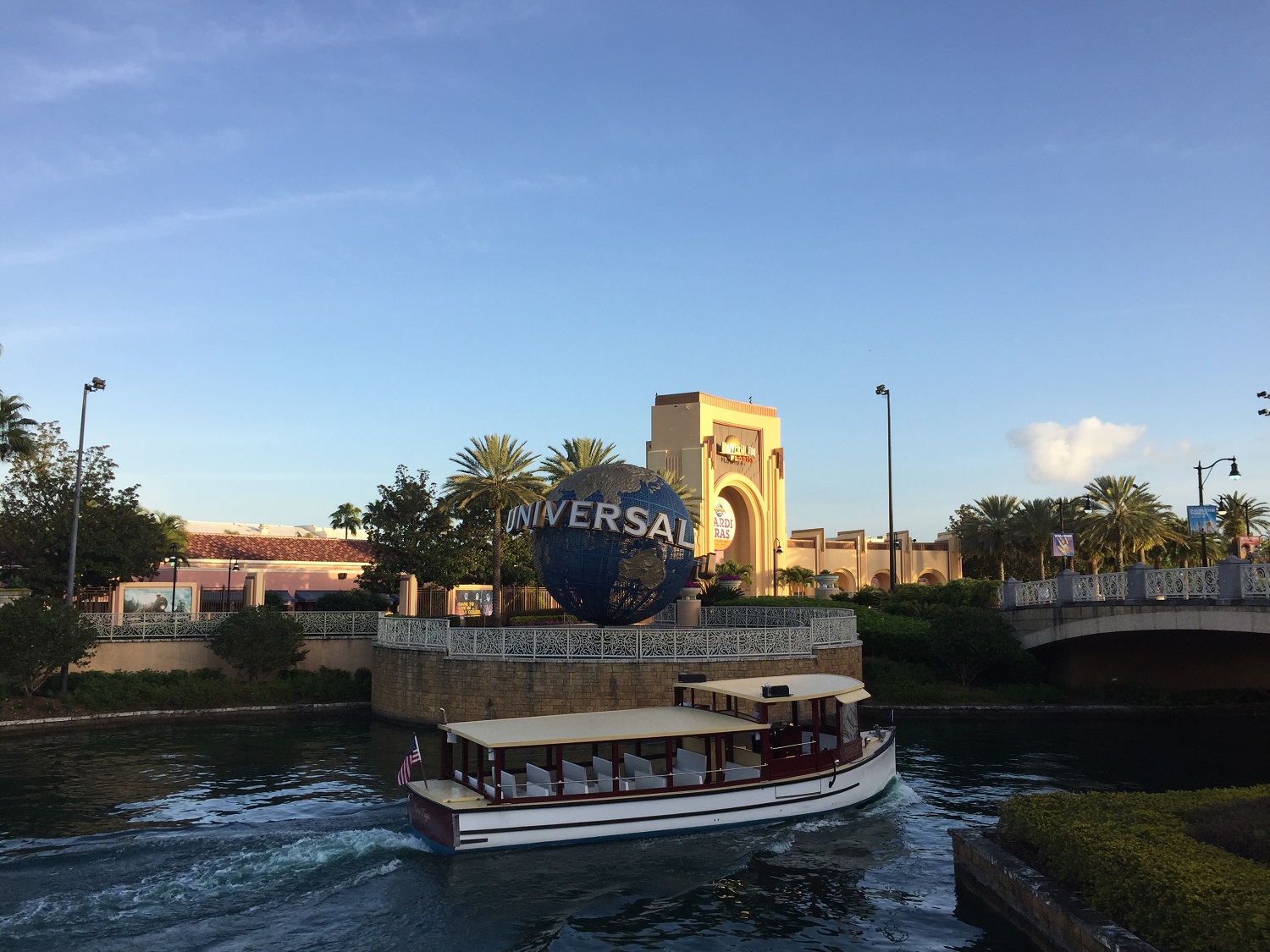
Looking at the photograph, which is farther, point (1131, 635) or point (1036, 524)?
point (1036, 524)

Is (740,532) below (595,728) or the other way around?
the other way around

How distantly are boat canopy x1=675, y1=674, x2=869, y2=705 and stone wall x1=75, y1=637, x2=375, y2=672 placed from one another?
21.9 metres

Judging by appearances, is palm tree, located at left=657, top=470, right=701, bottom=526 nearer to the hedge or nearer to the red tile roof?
the red tile roof

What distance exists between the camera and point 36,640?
1266 inches

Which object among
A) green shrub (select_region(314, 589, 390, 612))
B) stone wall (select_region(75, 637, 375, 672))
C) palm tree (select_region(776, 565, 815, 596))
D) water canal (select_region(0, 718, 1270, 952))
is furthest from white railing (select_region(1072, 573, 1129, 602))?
green shrub (select_region(314, 589, 390, 612))

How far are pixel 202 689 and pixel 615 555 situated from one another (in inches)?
689

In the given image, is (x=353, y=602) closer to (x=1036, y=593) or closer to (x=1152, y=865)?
(x=1036, y=593)

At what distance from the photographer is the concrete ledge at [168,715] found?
3127 cm

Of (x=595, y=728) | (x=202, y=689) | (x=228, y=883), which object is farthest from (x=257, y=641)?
(x=228, y=883)

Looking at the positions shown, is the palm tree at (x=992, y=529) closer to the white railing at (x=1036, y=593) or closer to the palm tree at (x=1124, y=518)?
the palm tree at (x=1124, y=518)

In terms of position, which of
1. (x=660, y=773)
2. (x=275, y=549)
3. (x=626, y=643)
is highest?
(x=275, y=549)

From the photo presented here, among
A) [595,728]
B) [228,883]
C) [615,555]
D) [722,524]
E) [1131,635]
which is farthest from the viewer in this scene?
[722,524]

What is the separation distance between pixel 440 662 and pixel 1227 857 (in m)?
23.9

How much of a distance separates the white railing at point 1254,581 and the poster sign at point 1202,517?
4100 mm
